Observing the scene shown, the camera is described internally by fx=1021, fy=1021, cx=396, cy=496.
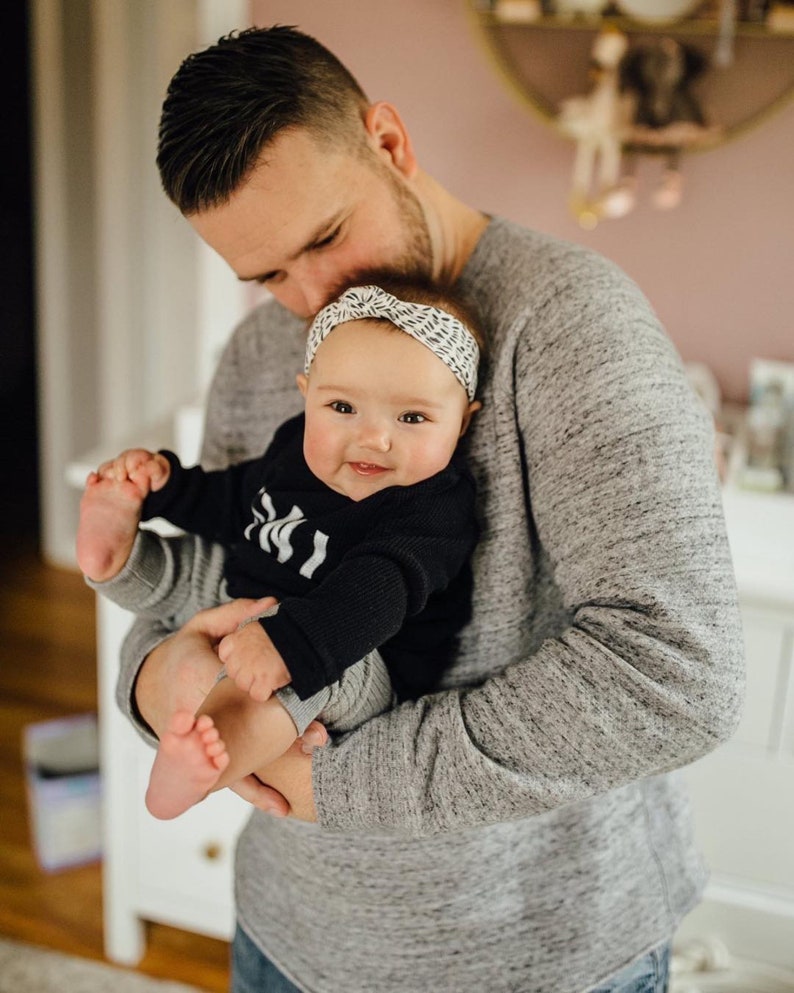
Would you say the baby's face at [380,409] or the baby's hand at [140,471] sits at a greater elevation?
the baby's face at [380,409]

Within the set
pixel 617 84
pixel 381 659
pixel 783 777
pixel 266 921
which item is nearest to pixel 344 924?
pixel 266 921

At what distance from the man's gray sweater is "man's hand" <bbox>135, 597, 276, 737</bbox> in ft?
0.10

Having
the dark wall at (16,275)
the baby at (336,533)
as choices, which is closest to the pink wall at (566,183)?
the baby at (336,533)

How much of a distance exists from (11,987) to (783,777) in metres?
1.43

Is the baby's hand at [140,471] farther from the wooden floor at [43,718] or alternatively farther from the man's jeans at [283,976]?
the wooden floor at [43,718]

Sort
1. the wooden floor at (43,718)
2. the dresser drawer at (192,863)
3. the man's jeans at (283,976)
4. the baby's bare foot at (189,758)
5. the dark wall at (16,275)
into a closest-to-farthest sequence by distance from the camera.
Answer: the baby's bare foot at (189,758) → the man's jeans at (283,976) → the dresser drawer at (192,863) → the wooden floor at (43,718) → the dark wall at (16,275)

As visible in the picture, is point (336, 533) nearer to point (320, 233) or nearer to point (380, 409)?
point (380, 409)

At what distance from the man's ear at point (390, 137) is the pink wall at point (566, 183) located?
1.16 meters

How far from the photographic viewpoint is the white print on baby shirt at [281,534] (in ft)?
2.80

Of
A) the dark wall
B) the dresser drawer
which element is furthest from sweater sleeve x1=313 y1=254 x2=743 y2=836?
the dark wall

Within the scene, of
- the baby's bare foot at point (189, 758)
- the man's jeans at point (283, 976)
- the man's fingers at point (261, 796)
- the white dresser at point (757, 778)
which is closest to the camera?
the baby's bare foot at point (189, 758)

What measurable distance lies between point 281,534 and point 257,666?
0.18 m

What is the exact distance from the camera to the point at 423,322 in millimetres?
804

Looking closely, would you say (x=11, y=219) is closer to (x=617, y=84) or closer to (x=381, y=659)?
(x=617, y=84)
